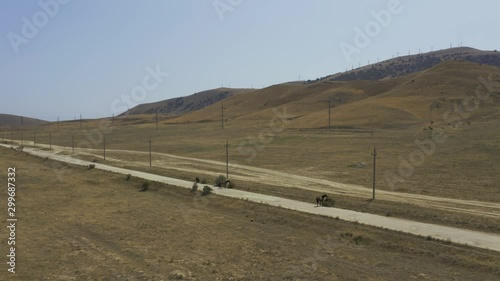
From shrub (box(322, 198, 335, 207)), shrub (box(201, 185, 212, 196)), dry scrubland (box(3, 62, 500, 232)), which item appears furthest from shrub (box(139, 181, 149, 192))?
shrub (box(322, 198, 335, 207))

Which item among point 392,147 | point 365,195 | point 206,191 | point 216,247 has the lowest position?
point 216,247

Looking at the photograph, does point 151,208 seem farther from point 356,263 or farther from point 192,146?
point 192,146

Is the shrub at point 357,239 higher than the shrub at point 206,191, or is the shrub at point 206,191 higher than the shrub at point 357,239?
the shrub at point 206,191

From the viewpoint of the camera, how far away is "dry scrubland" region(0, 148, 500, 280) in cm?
1277

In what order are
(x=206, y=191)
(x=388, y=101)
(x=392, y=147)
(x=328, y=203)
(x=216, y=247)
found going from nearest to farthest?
(x=216, y=247)
(x=328, y=203)
(x=206, y=191)
(x=392, y=147)
(x=388, y=101)

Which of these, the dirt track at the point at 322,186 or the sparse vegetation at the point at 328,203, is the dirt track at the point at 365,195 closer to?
the dirt track at the point at 322,186

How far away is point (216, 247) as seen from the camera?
15.7m

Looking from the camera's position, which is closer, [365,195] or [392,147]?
[365,195]

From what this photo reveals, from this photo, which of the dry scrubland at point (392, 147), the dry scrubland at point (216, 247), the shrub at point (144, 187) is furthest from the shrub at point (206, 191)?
the shrub at point (144, 187)

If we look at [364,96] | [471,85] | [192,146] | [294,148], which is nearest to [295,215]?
[294,148]

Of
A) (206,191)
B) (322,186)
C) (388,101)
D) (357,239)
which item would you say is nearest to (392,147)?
(322,186)

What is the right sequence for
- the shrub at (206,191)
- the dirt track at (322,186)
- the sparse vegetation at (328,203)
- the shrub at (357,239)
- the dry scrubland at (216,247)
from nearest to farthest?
1. the dry scrubland at (216,247)
2. the shrub at (357,239)
3. the dirt track at (322,186)
4. the sparse vegetation at (328,203)
5. the shrub at (206,191)

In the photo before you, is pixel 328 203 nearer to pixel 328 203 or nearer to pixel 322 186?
pixel 328 203

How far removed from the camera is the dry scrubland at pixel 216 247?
12.8m
